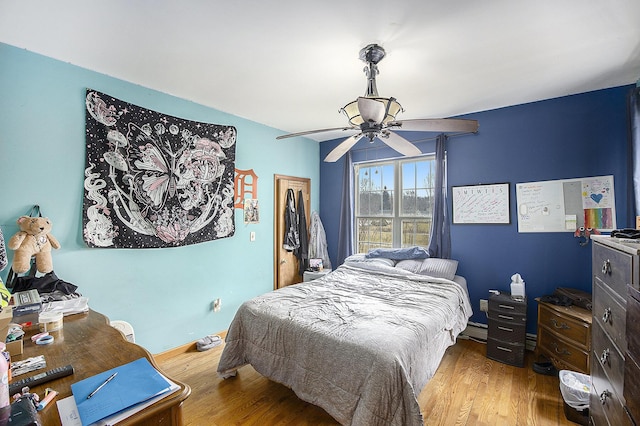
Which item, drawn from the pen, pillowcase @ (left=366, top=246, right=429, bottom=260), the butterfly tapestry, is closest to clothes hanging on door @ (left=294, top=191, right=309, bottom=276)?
pillowcase @ (left=366, top=246, right=429, bottom=260)

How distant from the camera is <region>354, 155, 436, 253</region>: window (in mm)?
3841

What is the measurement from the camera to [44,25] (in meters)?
1.77

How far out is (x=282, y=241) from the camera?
4.09m

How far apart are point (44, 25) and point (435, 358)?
3.47 meters

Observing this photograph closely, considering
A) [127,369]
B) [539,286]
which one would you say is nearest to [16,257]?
[127,369]

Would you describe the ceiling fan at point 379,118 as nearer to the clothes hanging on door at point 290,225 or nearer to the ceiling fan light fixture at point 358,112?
the ceiling fan light fixture at point 358,112

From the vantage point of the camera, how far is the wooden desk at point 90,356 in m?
0.89

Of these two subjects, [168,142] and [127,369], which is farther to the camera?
[168,142]

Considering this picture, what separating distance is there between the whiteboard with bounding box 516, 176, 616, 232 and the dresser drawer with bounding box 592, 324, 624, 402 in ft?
5.64

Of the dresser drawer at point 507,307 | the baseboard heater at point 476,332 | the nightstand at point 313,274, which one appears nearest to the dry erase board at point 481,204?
the dresser drawer at point 507,307

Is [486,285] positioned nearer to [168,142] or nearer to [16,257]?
[168,142]

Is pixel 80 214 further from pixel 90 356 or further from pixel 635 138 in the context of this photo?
pixel 635 138

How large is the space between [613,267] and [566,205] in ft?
6.59

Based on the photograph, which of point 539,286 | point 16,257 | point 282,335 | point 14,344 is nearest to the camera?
point 14,344
